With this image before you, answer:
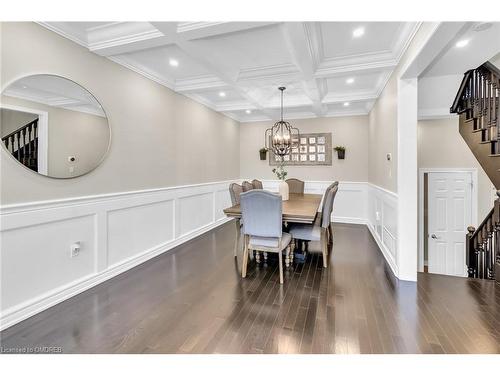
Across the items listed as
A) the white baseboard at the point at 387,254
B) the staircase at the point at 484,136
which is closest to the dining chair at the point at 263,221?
the white baseboard at the point at 387,254

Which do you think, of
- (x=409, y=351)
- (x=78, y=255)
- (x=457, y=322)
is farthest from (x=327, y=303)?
(x=78, y=255)

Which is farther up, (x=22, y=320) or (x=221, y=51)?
(x=221, y=51)

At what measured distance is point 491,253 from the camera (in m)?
3.14

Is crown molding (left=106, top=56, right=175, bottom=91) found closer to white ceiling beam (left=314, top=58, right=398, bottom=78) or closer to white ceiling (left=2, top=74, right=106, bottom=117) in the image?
white ceiling (left=2, top=74, right=106, bottom=117)

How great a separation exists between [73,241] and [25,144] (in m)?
0.98

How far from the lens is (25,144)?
2.04 meters

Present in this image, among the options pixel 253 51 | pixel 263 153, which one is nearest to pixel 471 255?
pixel 253 51

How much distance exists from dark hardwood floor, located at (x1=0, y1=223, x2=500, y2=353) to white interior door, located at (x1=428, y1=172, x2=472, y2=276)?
2.48 meters

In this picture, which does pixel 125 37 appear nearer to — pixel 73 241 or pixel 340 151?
pixel 73 241

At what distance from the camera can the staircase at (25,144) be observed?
1952 mm

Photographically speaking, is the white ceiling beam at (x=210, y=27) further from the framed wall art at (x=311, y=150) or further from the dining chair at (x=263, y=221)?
the framed wall art at (x=311, y=150)

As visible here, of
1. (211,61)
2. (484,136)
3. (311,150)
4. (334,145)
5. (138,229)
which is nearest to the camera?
(211,61)
